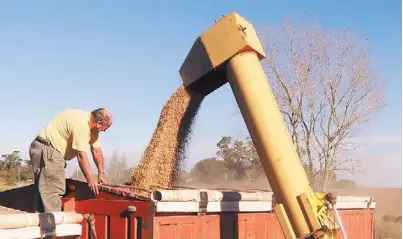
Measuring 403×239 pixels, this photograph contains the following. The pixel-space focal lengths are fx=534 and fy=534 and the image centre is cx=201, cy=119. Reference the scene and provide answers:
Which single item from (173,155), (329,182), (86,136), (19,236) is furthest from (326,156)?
(19,236)

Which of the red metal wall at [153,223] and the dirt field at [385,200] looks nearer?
the red metal wall at [153,223]

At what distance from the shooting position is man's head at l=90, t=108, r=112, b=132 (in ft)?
17.9

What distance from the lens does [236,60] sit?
18.2ft

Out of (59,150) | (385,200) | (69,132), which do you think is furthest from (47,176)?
(385,200)

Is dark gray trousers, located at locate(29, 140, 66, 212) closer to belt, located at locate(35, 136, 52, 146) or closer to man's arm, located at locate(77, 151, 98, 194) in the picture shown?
belt, located at locate(35, 136, 52, 146)

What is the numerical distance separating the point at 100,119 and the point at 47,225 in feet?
6.08

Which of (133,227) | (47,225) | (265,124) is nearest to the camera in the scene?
(47,225)

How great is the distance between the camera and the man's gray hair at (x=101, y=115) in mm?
5445

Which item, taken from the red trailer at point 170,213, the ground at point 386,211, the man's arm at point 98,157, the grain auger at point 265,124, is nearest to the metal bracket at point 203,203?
the red trailer at point 170,213

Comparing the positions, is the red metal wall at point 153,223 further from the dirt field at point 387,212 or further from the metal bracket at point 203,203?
the dirt field at point 387,212

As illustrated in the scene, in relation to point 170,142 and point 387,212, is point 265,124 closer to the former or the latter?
point 170,142

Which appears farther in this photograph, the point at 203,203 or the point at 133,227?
the point at 203,203

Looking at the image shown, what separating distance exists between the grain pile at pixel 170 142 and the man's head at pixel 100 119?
36.3 inches

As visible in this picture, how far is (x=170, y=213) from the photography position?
4.79 meters
